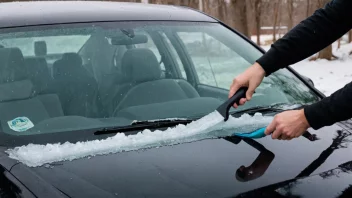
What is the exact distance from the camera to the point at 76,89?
251cm

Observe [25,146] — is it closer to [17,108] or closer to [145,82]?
[17,108]

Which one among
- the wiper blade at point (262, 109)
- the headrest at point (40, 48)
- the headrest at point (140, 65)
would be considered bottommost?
the wiper blade at point (262, 109)

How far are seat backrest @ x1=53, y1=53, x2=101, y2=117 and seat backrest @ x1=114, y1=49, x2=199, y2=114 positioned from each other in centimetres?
14

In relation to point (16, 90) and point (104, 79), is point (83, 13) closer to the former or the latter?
point (104, 79)

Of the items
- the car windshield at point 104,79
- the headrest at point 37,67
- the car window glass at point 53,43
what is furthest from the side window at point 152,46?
the headrest at point 37,67

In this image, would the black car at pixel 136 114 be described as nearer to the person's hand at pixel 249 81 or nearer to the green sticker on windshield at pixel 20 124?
the green sticker on windshield at pixel 20 124

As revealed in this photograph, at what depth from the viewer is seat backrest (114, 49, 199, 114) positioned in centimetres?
260

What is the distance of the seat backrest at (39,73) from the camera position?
247cm

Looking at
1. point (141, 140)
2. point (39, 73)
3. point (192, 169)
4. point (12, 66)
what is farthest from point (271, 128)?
point (12, 66)

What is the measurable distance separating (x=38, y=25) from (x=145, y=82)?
0.62 m

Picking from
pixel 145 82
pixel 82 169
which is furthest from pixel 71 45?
pixel 82 169

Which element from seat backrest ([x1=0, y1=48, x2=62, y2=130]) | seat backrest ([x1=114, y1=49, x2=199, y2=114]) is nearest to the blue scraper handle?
seat backrest ([x1=114, y1=49, x2=199, y2=114])

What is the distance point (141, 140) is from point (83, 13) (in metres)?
0.95

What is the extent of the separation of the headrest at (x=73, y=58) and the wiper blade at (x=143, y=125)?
55 centimetres
